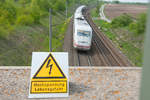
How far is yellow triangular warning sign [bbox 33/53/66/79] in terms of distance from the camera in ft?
19.5

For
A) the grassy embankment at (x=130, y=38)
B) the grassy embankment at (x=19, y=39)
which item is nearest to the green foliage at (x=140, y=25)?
the grassy embankment at (x=130, y=38)

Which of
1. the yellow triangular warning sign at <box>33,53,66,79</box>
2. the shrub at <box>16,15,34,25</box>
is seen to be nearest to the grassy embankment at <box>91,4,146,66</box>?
the yellow triangular warning sign at <box>33,53,66,79</box>

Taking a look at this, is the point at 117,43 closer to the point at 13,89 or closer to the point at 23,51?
the point at 23,51

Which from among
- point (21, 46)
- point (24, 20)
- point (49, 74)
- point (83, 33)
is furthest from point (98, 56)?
point (49, 74)

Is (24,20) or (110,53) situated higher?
(24,20)

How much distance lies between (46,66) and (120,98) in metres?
3.45

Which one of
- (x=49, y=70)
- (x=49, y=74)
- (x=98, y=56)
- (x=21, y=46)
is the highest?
(x=49, y=70)

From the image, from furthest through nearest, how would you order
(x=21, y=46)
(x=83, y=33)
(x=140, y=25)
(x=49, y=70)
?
(x=83, y=33) < (x=21, y=46) < (x=140, y=25) < (x=49, y=70)

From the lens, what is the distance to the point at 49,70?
6047 mm

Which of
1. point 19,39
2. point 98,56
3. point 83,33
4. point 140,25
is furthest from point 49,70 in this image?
point 19,39

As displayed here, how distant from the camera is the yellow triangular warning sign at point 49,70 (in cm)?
595

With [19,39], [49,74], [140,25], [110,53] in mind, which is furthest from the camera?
[110,53]

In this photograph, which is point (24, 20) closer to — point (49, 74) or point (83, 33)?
point (83, 33)

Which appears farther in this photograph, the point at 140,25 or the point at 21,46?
the point at 21,46
